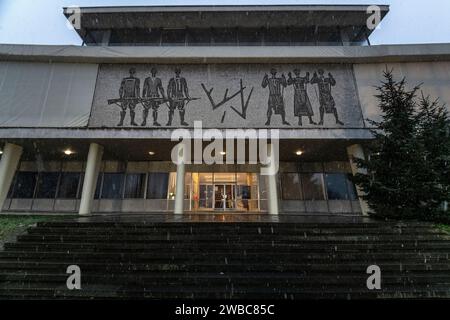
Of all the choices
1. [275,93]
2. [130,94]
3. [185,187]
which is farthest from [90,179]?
[275,93]

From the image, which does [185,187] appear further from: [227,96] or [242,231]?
[242,231]

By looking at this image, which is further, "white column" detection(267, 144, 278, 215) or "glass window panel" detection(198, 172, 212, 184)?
"glass window panel" detection(198, 172, 212, 184)

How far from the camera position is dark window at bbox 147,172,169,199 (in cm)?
1728

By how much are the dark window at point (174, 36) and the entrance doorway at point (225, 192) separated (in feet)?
32.7

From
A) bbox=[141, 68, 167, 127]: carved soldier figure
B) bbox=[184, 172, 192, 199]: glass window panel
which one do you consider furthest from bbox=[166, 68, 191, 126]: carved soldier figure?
bbox=[184, 172, 192, 199]: glass window panel

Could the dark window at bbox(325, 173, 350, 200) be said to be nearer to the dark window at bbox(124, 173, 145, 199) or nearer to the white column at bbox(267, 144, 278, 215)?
the white column at bbox(267, 144, 278, 215)

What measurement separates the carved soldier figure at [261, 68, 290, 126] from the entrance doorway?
5.56m

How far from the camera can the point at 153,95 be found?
13.9 meters

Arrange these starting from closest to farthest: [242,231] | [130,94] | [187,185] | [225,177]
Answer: [242,231], [130,94], [187,185], [225,177]

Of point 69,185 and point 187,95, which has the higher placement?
point 187,95

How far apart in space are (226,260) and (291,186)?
1227 centimetres

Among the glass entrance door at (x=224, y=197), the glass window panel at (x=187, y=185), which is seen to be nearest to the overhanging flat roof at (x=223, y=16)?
the glass window panel at (x=187, y=185)

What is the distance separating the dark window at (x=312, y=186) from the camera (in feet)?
56.2
